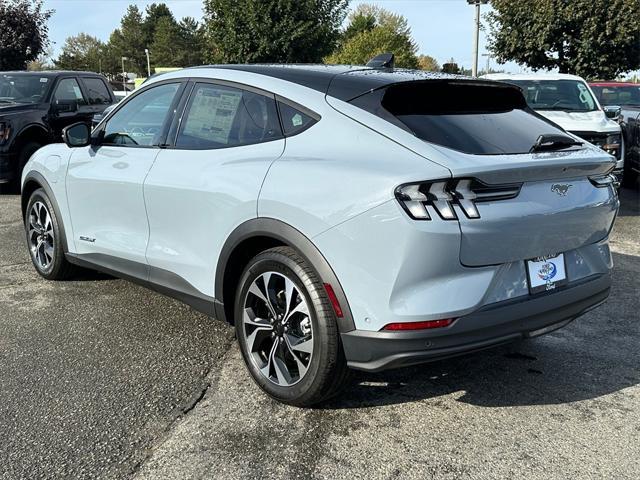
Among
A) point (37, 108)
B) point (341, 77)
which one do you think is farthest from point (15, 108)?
point (341, 77)

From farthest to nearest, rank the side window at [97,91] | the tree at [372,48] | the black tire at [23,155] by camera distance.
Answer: the tree at [372,48] < the side window at [97,91] < the black tire at [23,155]

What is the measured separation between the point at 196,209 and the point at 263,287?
2.04 ft

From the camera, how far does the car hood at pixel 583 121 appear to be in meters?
8.41

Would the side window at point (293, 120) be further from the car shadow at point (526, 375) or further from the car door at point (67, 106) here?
the car door at point (67, 106)

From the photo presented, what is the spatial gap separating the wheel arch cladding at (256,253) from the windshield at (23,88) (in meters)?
7.91

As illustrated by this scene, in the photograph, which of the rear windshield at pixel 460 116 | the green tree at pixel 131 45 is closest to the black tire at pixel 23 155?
the rear windshield at pixel 460 116

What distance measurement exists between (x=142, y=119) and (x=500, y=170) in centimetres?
247

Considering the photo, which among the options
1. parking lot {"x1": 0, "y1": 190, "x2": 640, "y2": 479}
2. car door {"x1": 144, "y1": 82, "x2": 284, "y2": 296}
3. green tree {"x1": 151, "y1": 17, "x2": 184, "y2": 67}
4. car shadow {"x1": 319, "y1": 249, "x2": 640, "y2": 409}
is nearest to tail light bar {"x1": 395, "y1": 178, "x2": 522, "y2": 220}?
car door {"x1": 144, "y1": 82, "x2": 284, "y2": 296}

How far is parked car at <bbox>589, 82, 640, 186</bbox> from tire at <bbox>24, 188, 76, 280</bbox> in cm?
767

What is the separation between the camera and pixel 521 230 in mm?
2748

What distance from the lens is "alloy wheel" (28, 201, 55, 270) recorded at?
5.10 metres

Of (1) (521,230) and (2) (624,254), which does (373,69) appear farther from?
(2) (624,254)

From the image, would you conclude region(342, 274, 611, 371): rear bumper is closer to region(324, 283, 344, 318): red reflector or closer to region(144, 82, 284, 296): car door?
region(324, 283, 344, 318): red reflector

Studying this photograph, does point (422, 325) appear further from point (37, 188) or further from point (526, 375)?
point (37, 188)
